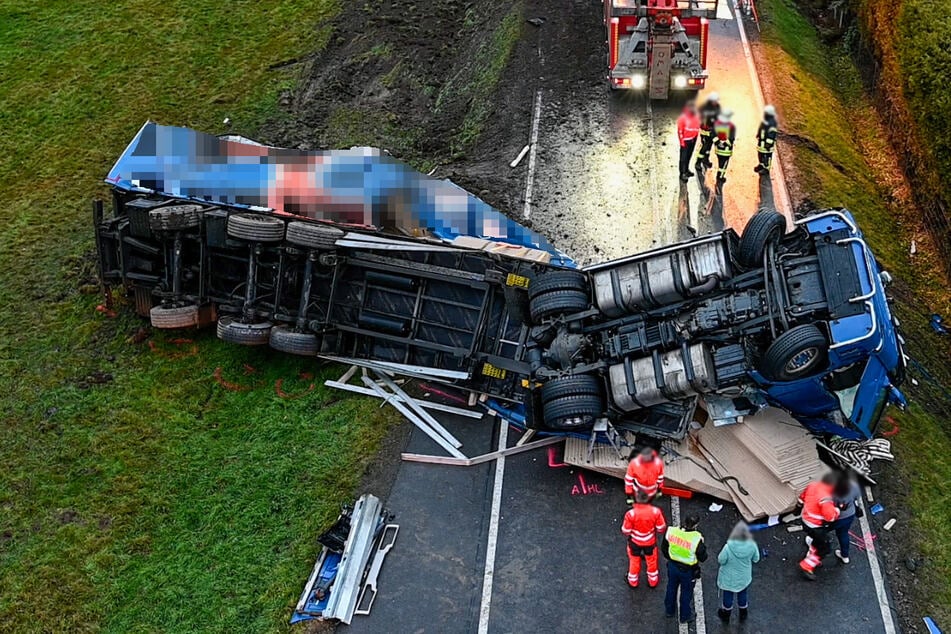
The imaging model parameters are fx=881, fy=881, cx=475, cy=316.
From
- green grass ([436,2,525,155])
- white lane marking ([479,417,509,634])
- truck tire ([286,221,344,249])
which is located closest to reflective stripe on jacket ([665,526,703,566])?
white lane marking ([479,417,509,634])

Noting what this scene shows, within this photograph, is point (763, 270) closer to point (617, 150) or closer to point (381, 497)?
point (381, 497)

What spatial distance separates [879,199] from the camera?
14.2 metres

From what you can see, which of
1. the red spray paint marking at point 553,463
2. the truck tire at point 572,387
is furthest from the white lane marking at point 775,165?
the red spray paint marking at point 553,463

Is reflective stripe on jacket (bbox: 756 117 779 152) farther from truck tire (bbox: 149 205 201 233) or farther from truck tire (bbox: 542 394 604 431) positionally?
truck tire (bbox: 149 205 201 233)

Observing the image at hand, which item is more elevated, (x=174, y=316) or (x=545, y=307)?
(x=545, y=307)

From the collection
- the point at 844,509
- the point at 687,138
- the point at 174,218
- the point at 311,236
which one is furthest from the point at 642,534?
the point at 687,138

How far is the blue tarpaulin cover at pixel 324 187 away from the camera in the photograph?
36.0 feet

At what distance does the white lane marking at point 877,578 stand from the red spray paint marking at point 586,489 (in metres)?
2.61

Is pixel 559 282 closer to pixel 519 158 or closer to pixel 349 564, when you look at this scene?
pixel 349 564

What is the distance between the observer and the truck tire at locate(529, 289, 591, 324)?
9.49 metres

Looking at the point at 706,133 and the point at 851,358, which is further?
the point at 706,133

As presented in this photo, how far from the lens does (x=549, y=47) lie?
1688 cm

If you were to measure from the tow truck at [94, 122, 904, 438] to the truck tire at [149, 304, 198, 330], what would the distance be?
0.07ft

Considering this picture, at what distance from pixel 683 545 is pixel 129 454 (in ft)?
20.7
